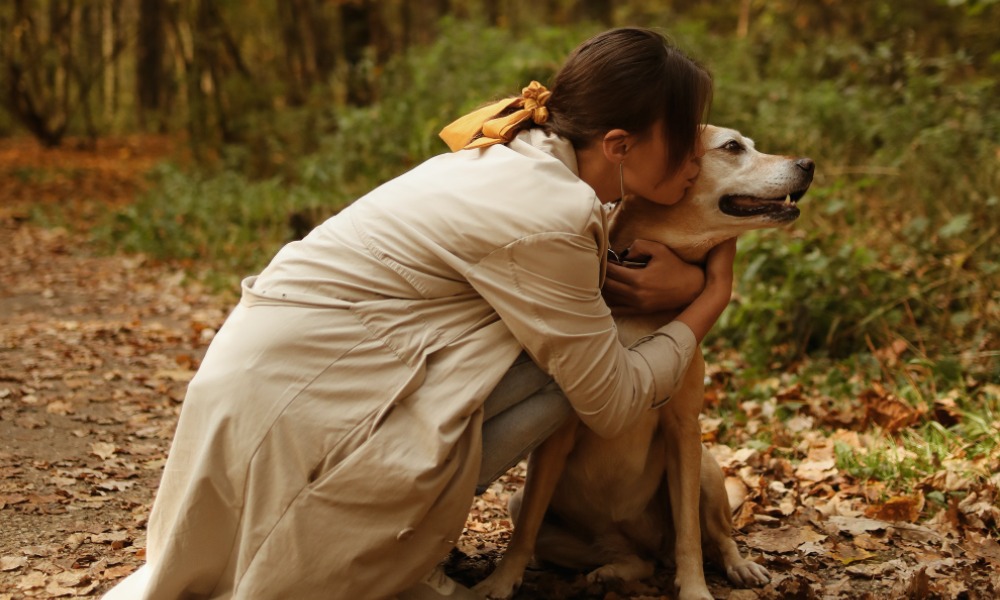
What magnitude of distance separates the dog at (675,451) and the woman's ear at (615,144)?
0.48 metres

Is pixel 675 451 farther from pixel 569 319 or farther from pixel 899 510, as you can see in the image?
pixel 899 510

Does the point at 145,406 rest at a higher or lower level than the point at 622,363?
lower

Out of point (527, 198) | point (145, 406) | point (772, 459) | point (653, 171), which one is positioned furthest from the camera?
point (145, 406)

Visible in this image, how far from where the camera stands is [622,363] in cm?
260

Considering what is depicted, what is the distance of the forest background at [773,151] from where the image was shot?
191 inches

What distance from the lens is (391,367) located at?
244 centimetres

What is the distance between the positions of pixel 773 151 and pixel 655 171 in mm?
6028

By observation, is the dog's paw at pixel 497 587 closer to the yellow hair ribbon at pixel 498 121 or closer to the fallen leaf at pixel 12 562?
the yellow hair ribbon at pixel 498 121

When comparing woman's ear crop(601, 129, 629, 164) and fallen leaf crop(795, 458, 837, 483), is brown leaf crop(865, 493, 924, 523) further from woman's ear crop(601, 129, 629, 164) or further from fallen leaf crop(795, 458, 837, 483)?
woman's ear crop(601, 129, 629, 164)

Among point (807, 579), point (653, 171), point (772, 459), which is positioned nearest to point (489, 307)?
point (653, 171)

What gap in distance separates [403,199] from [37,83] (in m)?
19.3

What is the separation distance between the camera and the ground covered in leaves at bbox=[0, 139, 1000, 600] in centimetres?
319

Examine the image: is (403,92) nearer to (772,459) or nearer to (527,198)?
(772,459)

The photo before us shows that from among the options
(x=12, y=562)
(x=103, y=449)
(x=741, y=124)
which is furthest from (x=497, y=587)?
(x=741, y=124)
